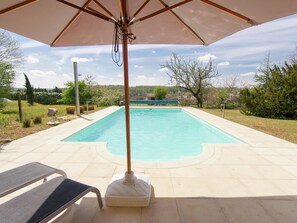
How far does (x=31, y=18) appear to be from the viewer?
7.38ft

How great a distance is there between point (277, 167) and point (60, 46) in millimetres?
4396

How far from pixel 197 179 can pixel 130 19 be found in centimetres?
248

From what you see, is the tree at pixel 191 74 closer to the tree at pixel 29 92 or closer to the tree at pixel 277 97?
the tree at pixel 277 97

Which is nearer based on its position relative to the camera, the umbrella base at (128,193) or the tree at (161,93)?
the umbrella base at (128,193)

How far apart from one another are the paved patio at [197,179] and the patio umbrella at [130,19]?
0.60m

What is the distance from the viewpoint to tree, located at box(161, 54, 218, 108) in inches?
708

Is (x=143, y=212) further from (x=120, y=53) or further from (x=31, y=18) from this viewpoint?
(x=31, y=18)

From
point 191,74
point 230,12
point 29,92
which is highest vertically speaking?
point 191,74

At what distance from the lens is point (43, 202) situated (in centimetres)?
178

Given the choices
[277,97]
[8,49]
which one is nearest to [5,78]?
[8,49]

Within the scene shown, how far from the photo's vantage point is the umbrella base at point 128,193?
224 cm

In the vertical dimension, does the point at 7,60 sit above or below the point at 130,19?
above

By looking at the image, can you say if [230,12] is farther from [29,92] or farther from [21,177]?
[29,92]

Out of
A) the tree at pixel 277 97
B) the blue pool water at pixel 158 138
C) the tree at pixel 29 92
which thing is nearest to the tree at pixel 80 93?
the tree at pixel 29 92
